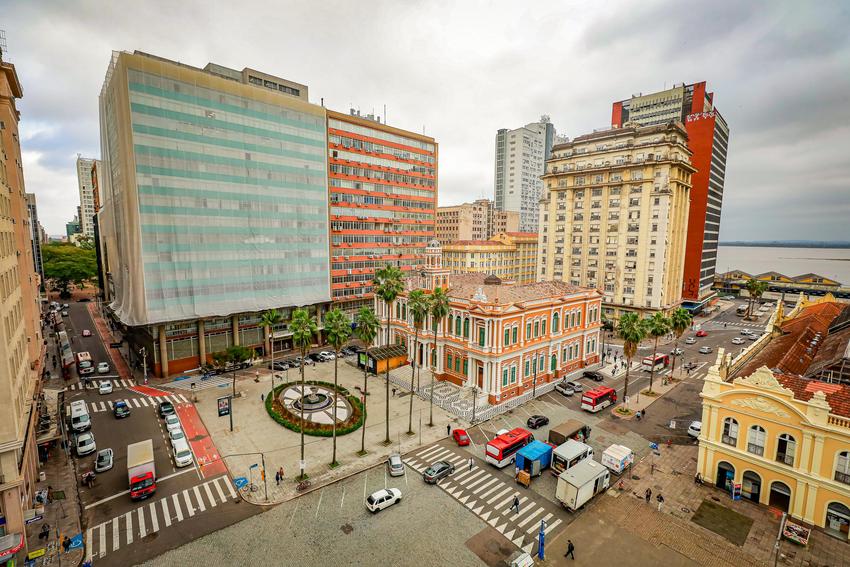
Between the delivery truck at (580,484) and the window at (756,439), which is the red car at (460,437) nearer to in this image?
the delivery truck at (580,484)

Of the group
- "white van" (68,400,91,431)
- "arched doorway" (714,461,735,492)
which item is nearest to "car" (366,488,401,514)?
"arched doorway" (714,461,735,492)

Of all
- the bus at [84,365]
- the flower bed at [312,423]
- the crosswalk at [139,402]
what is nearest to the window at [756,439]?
the flower bed at [312,423]

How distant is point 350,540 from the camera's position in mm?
29062

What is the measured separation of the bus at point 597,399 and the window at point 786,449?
804 inches

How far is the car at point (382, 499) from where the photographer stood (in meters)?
31.9

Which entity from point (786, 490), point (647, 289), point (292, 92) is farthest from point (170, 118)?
point (647, 289)

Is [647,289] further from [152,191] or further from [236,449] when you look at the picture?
[152,191]

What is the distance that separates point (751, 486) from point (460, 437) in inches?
997

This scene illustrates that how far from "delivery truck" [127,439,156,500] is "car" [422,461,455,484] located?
2371 centimetres

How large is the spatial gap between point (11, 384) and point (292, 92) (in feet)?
220

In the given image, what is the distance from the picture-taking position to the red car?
42594 mm

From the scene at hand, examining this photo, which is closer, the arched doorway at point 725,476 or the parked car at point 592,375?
the arched doorway at point 725,476

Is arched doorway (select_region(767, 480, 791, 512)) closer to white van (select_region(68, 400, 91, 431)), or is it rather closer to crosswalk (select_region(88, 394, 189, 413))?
crosswalk (select_region(88, 394, 189, 413))

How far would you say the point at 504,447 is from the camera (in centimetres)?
3853
